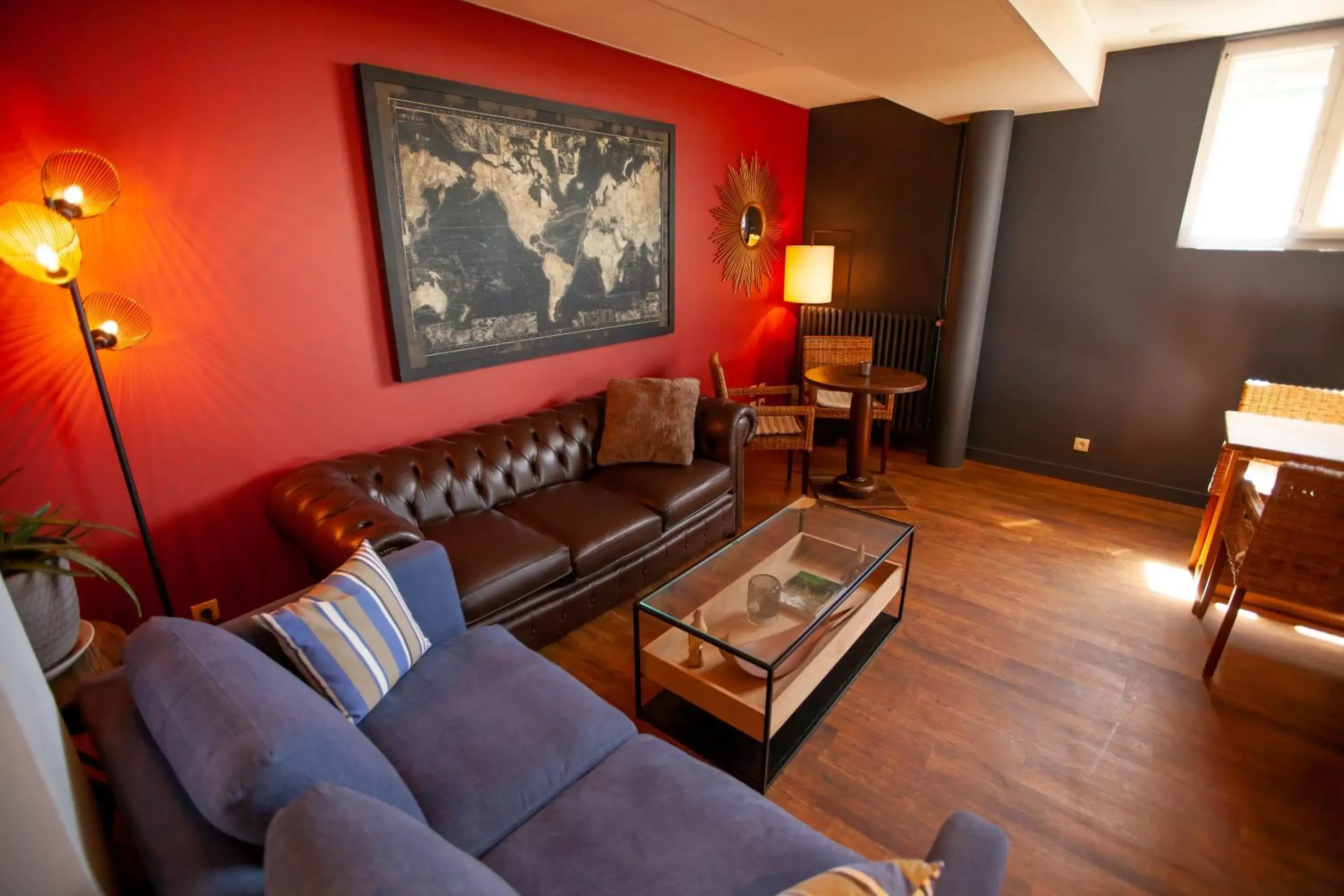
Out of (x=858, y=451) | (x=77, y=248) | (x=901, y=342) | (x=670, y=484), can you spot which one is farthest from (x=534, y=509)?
(x=901, y=342)

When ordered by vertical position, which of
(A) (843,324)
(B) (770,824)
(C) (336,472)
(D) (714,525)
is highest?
(A) (843,324)

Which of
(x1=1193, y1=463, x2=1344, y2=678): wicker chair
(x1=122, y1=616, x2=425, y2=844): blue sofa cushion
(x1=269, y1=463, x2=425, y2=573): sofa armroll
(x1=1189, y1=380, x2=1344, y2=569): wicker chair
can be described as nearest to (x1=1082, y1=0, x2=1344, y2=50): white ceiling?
(x1=1189, y1=380, x2=1344, y2=569): wicker chair

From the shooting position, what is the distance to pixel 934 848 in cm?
105

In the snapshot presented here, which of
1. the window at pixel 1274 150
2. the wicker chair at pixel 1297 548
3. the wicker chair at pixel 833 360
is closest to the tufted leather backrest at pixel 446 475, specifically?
the wicker chair at pixel 833 360

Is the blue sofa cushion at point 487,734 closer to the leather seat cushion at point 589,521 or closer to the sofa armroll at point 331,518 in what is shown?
the sofa armroll at point 331,518

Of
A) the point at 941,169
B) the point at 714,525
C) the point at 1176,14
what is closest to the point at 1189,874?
the point at 714,525

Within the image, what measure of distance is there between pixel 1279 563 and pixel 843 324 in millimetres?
3115

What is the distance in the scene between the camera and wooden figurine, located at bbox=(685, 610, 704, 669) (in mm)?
1958

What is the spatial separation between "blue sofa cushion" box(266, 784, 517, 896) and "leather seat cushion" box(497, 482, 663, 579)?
1.62 metres

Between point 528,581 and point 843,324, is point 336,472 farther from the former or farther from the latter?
point 843,324

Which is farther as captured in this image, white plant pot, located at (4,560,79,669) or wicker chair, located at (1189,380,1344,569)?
wicker chair, located at (1189,380,1344,569)

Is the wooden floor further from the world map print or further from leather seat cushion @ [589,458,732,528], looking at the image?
the world map print

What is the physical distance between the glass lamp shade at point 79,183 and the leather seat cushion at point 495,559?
4.57 ft

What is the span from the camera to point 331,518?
81.3 inches
